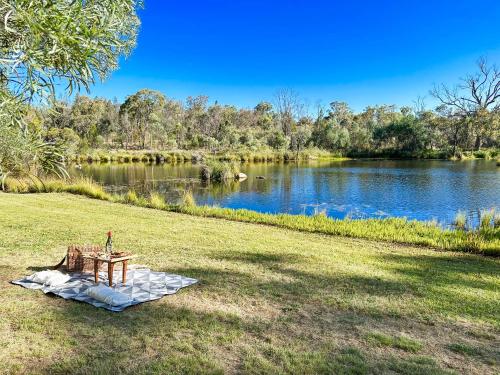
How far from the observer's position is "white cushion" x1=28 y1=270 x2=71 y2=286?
467cm

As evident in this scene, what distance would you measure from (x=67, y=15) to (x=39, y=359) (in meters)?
2.55

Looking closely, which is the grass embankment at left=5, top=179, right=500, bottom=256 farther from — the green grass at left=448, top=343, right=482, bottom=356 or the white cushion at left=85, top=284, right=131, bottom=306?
the green grass at left=448, top=343, right=482, bottom=356

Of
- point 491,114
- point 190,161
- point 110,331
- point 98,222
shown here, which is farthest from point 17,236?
point 491,114

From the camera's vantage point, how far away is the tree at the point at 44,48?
2602mm

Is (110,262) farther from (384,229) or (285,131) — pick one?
(285,131)

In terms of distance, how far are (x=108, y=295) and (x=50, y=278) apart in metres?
1.00

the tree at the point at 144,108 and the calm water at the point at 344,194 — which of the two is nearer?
the calm water at the point at 344,194

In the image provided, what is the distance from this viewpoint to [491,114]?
52.4 m

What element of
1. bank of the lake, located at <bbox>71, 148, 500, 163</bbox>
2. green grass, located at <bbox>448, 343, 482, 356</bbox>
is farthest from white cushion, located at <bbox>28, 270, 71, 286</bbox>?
bank of the lake, located at <bbox>71, 148, 500, 163</bbox>

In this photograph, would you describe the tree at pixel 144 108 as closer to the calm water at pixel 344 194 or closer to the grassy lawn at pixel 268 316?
the calm water at pixel 344 194

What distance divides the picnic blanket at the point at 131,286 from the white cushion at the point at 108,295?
36 millimetres

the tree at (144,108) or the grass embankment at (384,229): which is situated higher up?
the tree at (144,108)

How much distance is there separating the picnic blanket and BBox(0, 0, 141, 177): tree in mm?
1630

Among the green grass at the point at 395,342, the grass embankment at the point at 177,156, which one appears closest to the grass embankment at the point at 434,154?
the grass embankment at the point at 177,156
